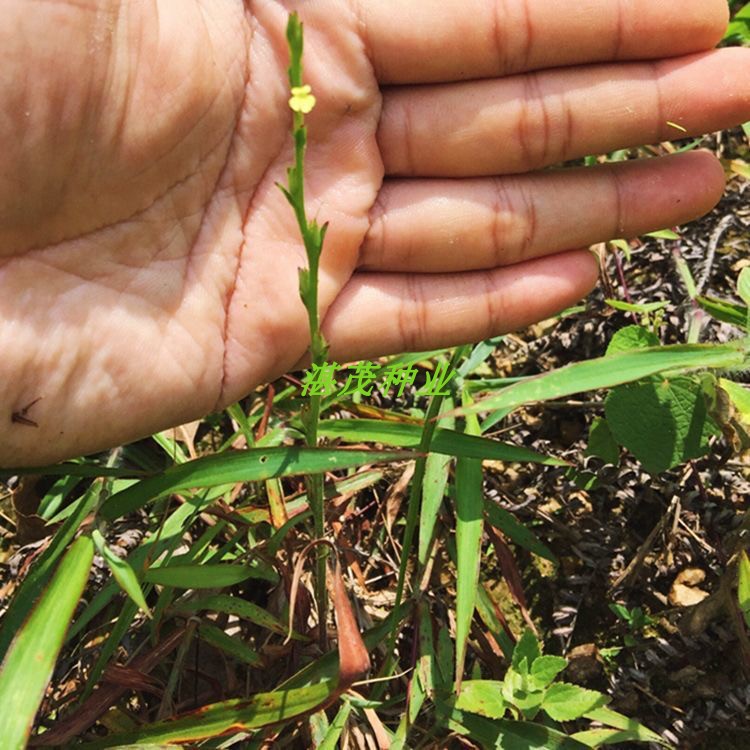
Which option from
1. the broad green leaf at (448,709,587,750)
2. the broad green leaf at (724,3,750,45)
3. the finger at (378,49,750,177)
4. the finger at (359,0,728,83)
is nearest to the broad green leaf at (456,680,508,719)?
the broad green leaf at (448,709,587,750)

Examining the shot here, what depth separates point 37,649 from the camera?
146 centimetres

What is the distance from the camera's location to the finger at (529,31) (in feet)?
6.39

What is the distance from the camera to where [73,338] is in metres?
1.80

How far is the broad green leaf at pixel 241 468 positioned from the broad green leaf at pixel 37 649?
133 millimetres

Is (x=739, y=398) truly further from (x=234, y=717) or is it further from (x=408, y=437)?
(x=234, y=717)

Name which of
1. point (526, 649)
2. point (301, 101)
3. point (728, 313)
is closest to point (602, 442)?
point (728, 313)

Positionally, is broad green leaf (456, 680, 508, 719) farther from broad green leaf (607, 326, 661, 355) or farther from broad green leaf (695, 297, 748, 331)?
broad green leaf (695, 297, 748, 331)

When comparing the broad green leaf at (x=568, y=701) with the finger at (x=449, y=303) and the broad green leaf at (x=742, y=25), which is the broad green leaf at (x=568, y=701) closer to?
the finger at (x=449, y=303)

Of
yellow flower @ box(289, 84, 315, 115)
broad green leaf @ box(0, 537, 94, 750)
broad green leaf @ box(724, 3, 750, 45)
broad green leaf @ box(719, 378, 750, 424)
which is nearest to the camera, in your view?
yellow flower @ box(289, 84, 315, 115)

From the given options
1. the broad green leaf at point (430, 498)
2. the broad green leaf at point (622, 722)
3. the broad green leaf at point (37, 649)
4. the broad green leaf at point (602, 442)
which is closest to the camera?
the broad green leaf at point (37, 649)

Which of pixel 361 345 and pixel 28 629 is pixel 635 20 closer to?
pixel 361 345

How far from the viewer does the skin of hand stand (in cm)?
175

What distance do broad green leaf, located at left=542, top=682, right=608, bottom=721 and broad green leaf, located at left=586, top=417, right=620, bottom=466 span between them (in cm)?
60

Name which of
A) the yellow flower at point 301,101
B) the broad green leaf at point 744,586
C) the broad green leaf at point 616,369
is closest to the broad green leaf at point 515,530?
the broad green leaf at point 744,586
